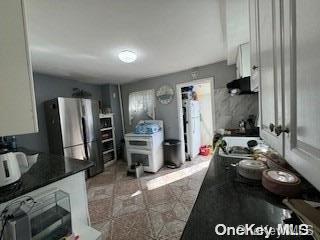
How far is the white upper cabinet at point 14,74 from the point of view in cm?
81

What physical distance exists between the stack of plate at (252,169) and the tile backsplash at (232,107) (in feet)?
6.81

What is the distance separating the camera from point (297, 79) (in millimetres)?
499

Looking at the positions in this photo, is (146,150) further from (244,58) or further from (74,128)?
(244,58)

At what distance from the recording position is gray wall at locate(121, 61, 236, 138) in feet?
10.7

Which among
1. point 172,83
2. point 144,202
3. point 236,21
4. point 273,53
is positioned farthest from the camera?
point 172,83

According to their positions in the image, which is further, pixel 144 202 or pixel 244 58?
pixel 144 202

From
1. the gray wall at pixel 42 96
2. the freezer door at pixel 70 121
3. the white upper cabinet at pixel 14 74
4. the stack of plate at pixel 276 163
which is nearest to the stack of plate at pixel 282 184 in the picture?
the stack of plate at pixel 276 163

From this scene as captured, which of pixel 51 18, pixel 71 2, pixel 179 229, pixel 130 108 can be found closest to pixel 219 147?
pixel 179 229

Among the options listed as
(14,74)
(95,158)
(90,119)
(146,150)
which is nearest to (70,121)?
(90,119)

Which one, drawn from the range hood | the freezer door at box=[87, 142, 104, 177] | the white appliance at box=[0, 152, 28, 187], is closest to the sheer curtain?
the freezer door at box=[87, 142, 104, 177]

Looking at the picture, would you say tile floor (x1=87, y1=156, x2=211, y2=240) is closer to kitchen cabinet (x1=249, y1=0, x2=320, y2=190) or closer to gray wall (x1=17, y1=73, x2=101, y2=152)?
gray wall (x1=17, y1=73, x2=101, y2=152)

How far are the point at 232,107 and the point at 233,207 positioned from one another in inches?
103

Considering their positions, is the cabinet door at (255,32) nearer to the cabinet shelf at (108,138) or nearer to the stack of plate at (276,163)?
the stack of plate at (276,163)

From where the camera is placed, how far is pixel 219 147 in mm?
1864
